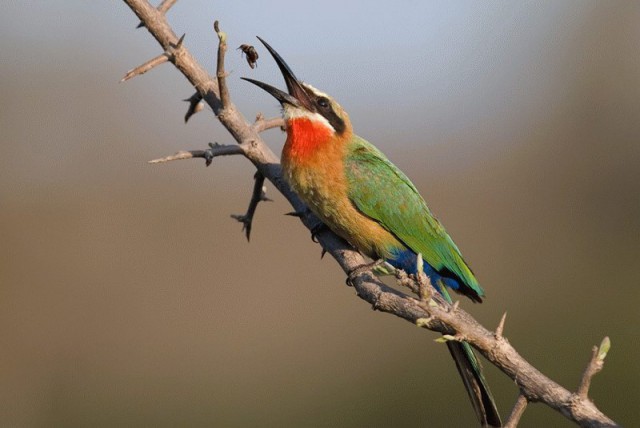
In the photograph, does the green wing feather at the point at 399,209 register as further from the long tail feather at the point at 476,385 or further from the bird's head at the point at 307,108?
the long tail feather at the point at 476,385

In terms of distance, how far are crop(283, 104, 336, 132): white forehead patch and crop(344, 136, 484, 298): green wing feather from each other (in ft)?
0.67

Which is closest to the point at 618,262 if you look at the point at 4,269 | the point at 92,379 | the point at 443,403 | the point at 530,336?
the point at 530,336

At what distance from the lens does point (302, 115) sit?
4.52 meters

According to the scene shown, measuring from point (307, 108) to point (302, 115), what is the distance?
5cm

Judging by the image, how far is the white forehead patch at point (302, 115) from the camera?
4.50 m

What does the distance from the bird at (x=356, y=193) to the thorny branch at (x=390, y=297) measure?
0.12 meters

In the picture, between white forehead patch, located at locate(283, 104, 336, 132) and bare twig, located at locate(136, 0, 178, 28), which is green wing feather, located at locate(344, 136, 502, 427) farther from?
bare twig, located at locate(136, 0, 178, 28)

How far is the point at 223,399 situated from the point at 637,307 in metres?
3.86

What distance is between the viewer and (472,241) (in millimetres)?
9641

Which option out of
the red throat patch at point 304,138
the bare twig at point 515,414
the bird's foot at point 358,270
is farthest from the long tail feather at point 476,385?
the red throat patch at point 304,138

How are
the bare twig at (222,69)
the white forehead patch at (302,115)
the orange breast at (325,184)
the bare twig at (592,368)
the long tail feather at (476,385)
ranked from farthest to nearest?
1. the white forehead patch at (302,115)
2. the orange breast at (325,184)
3. the long tail feather at (476,385)
4. the bare twig at (222,69)
5. the bare twig at (592,368)

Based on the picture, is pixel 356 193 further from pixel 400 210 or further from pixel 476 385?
pixel 476 385

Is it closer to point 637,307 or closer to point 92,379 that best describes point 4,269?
point 92,379

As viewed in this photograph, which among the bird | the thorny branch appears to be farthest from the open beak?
the thorny branch
